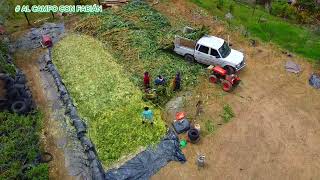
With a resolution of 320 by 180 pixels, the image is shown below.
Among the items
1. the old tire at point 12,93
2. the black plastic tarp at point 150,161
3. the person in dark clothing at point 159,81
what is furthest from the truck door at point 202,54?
the old tire at point 12,93

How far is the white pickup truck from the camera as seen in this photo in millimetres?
22656

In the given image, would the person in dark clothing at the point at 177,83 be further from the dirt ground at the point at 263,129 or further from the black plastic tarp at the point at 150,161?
the black plastic tarp at the point at 150,161

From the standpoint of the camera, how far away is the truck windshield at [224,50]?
74.8ft

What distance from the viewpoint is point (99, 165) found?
685 inches

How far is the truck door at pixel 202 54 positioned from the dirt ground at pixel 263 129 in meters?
2.04

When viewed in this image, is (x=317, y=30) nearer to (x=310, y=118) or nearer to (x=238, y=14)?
(x=238, y=14)

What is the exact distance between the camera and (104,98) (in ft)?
68.8

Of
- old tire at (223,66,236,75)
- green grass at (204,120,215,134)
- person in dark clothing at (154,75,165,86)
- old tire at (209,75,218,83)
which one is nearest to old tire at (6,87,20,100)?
person in dark clothing at (154,75,165,86)

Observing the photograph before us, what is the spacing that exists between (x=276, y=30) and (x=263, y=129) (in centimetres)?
975

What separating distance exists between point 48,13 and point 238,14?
15.0m

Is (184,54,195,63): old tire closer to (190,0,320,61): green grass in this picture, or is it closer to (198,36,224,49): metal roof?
(198,36,224,49): metal roof

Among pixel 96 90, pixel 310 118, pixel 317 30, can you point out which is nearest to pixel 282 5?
pixel 317 30

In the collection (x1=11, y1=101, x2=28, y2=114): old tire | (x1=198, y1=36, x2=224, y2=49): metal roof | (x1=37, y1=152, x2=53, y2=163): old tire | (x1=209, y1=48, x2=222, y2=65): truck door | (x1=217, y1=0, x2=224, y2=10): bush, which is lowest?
(x1=37, y1=152, x2=53, y2=163): old tire

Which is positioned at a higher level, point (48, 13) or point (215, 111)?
point (48, 13)
